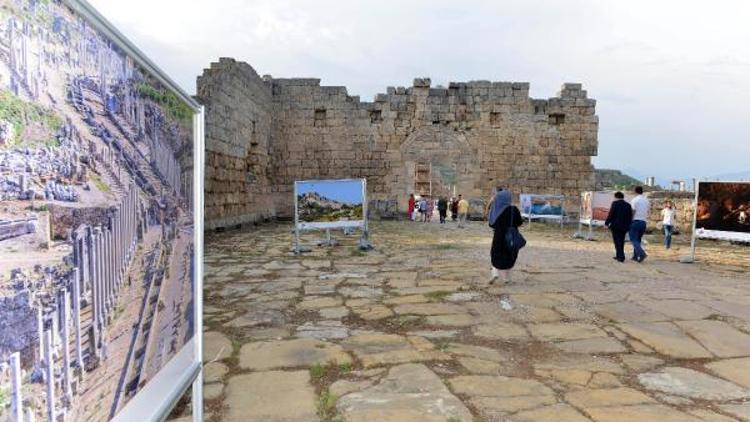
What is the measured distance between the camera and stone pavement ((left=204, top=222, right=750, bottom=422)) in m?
2.98

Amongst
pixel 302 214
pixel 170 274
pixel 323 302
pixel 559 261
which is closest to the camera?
pixel 170 274

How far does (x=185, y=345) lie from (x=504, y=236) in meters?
4.93

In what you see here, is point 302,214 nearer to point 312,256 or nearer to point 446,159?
point 312,256

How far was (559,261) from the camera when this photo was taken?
336 inches

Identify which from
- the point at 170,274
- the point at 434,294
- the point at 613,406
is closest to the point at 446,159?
the point at 434,294

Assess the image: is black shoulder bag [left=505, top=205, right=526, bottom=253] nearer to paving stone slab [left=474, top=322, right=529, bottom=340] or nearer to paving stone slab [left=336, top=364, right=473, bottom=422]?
paving stone slab [left=474, top=322, right=529, bottom=340]

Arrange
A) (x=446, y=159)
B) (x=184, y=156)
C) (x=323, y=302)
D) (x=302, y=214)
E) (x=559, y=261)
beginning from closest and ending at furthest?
(x=184, y=156) < (x=323, y=302) < (x=559, y=261) < (x=302, y=214) < (x=446, y=159)

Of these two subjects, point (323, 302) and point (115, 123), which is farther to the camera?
point (323, 302)

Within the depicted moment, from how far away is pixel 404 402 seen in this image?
9.80 feet

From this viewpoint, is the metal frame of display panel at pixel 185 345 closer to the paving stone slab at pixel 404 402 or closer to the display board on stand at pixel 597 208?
the paving stone slab at pixel 404 402

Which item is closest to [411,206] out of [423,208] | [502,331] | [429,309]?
[423,208]

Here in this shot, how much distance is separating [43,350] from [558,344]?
3734 millimetres

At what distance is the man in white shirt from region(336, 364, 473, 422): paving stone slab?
6.83 m

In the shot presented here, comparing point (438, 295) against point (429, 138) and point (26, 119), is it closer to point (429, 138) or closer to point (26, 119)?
point (26, 119)
